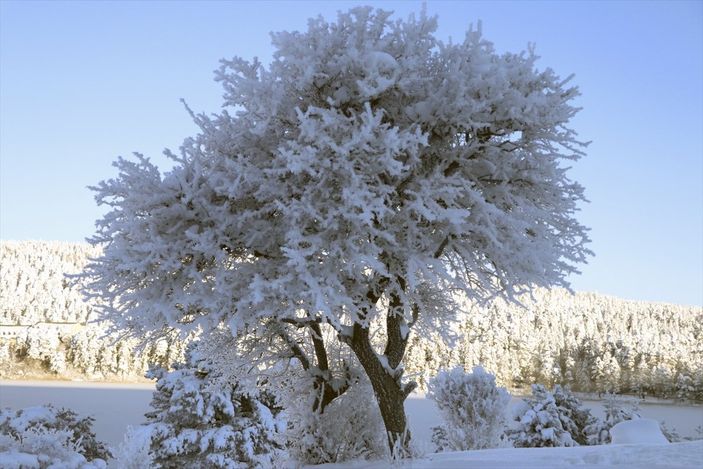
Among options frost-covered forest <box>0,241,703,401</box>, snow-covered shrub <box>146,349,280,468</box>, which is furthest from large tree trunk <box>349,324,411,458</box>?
frost-covered forest <box>0,241,703,401</box>

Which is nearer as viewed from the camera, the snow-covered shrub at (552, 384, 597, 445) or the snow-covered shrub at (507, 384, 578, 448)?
the snow-covered shrub at (507, 384, 578, 448)

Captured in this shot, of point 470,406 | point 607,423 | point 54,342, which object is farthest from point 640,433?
point 54,342

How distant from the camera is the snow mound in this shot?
9398 mm

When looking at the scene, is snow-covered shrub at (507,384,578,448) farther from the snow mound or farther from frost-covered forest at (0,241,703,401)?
frost-covered forest at (0,241,703,401)

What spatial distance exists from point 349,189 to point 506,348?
82651 millimetres

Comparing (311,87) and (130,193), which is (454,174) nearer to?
(311,87)

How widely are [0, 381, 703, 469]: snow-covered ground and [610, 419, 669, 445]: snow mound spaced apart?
3.68ft

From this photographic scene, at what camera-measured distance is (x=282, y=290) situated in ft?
24.3

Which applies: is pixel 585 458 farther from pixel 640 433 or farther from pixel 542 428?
pixel 542 428

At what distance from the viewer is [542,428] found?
20.6 metres

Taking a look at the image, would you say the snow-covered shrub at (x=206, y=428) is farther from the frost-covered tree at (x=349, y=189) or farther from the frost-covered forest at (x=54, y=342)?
the frost-covered forest at (x=54, y=342)

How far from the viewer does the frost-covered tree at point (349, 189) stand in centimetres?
769

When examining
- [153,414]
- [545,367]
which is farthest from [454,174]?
[545,367]

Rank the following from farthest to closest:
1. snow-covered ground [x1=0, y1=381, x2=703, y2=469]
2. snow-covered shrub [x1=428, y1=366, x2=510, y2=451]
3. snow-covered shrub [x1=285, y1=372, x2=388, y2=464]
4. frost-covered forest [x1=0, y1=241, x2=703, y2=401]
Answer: frost-covered forest [x1=0, y1=241, x2=703, y2=401] → snow-covered shrub [x1=428, y1=366, x2=510, y2=451] → snow-covered shrub [x1=285, y1=372, x2=388, y2=464] → snow-covered ground [x1=0, y1=381, x2=703, y2=469]
